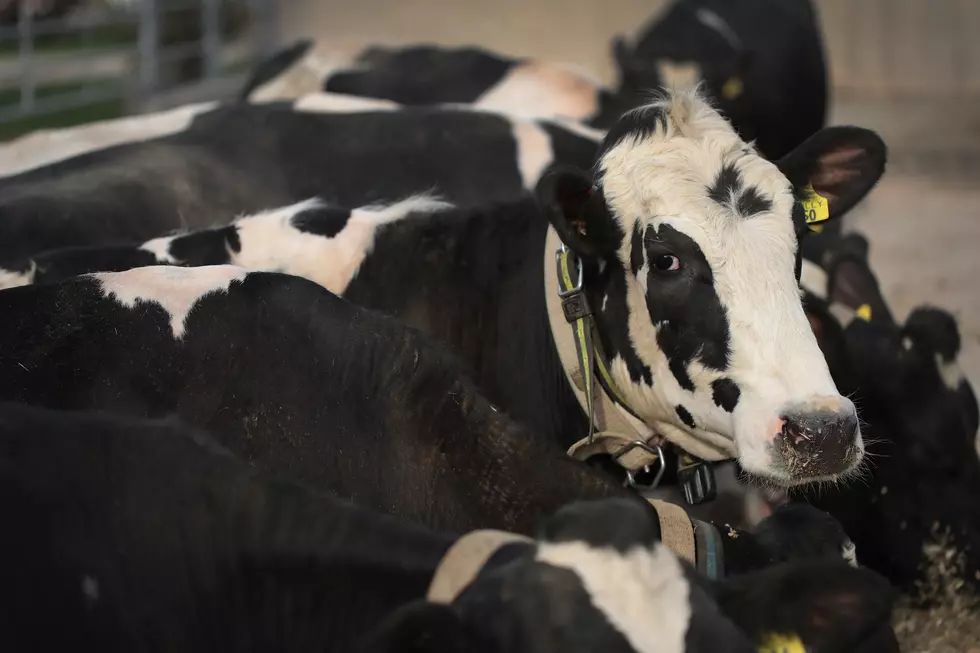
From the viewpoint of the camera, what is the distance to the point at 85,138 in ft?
17.3

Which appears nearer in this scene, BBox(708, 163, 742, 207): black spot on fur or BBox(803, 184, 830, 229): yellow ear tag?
BBox(708, 163, 742, 207): black spot on fur

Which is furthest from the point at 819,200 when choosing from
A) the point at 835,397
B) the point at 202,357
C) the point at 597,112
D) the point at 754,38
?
the point at 754,38

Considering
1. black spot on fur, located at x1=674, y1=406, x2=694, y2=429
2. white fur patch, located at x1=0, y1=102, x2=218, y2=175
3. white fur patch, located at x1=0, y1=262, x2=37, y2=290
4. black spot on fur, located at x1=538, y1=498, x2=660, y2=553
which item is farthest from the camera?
white fur patch, located at x1=0, y1=102, x2=218, y2=175

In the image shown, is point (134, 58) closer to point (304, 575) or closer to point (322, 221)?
point (322, 221)

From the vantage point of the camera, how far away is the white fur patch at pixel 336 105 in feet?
16.9

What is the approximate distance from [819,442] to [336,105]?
3.39 meters

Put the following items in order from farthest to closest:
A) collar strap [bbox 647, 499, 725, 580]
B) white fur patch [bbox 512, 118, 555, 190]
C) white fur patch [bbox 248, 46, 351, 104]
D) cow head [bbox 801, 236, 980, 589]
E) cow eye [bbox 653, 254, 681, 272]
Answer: white fur patch [bbox 248, 46, 351, 104] → white fur patch [bbox 512, 118, 555, 190] → cow head [bbox 801, 236, 980, 589] → cow eye [bbox 653, 254, 681, 272] → collar strap [bbox 647, 499, 725, 580]

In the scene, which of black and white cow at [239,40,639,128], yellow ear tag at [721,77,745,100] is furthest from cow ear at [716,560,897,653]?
yellow ear tag at [721,77,745,100]

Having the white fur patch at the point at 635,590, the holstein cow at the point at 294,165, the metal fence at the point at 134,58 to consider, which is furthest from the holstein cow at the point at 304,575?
the metal fence at the point at 134,58

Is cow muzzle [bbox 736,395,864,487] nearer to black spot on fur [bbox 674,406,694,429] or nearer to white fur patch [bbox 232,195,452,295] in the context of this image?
black spot on fur [bbox 674,406,694,429]

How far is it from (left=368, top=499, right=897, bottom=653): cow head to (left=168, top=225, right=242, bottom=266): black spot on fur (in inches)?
75.2

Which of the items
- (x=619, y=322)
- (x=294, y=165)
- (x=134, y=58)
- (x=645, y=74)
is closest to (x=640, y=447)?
(x=619, y=322)

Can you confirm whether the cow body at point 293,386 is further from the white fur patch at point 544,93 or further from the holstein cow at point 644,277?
the white fur patch at point 544,93

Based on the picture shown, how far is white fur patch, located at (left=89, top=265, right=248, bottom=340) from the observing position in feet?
8.25
